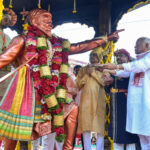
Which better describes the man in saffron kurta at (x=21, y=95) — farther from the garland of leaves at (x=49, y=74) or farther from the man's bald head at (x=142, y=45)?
the man's bald head at (x=142, y=45)

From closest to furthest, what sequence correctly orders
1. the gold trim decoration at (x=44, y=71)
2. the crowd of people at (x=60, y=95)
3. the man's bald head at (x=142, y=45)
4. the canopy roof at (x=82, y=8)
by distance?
the crowd of people at (x=60, y=95)
the gold trim decoration at (x=44, y=71)
the man's bald head at (x=142, y=45)
the canopy roof at (x=82, y=8)

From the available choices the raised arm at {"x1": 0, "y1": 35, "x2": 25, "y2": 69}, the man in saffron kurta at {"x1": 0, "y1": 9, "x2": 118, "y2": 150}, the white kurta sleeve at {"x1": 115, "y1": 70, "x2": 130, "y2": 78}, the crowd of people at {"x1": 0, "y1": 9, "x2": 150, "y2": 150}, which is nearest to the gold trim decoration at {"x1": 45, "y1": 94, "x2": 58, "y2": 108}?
the crowd of people at {"x1": 0, "y1": 9, "x2": 150, "y2": 150}

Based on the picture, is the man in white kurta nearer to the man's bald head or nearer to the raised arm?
the man's bald head

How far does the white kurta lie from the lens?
3.80 m

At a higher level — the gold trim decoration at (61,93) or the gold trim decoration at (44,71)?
the gold trim decoration at (44,71)

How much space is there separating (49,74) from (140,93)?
1.63 metres

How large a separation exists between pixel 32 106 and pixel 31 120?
7.7 inches

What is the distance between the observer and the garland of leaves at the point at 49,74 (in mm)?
3327

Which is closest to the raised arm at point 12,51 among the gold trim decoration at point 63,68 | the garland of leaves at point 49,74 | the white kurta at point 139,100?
the garland of leaves at point 49,74

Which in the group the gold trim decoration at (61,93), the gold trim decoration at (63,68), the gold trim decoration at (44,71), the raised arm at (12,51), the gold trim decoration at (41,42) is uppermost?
the gold trim decoration at (41,42)

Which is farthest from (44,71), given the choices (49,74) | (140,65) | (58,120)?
(140,65)

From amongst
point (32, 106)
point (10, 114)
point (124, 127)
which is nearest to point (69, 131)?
point (32, 106)

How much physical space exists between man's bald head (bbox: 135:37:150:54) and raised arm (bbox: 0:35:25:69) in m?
2.03

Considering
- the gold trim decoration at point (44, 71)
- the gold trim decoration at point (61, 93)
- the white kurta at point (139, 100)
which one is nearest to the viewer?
the gold trim decoration at point (44, 71)
